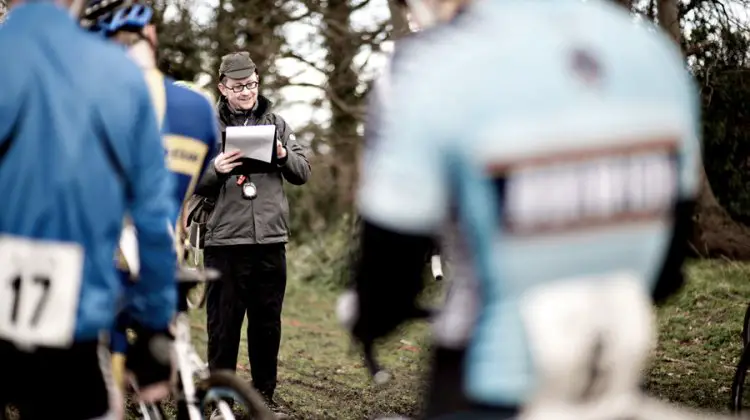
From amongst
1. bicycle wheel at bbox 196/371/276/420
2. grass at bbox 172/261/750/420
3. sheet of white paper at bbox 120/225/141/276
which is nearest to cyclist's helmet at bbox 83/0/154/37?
sheet of white paper at bbox 120/225/141/276

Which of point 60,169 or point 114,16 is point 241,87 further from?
point 60,169

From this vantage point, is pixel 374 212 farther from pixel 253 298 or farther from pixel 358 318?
pixel 253 298

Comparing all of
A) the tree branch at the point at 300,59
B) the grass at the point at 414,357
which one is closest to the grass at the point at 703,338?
the grass at the point at 414,357

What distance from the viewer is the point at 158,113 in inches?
165

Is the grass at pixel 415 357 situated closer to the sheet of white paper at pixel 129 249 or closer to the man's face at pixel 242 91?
the man's face at pixel 242 91

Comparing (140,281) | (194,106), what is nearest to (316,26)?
(194,106)

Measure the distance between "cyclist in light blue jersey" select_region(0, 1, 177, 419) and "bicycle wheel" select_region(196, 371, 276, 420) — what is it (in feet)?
4.28

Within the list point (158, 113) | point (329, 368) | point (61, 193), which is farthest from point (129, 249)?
point (329, 368)

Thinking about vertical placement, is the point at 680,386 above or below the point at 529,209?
below

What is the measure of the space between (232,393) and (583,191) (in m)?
2.45

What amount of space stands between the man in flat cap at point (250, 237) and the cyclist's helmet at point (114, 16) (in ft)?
9.10

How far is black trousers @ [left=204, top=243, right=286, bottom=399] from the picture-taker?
687 cm

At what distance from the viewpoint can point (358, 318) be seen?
2199 mm

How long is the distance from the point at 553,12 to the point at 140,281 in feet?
4.79
